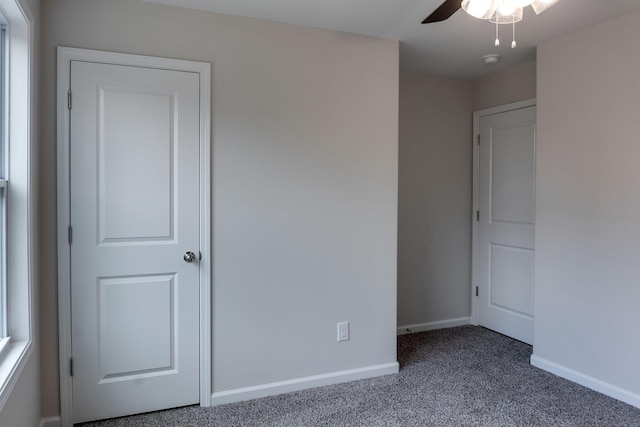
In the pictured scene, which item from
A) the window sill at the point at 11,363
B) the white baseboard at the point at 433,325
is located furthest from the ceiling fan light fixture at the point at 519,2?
the white baseboard at the point at 433,325

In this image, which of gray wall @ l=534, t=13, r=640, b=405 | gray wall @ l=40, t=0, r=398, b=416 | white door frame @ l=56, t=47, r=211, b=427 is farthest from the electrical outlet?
white door frame @ l=56, t=47, r=211, b=427

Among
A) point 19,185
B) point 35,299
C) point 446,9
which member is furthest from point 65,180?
point 446,9

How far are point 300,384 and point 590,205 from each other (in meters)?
2.21

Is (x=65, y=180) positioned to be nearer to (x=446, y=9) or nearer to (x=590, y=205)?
(x=446, y=9)

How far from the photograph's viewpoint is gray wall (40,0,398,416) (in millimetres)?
2285

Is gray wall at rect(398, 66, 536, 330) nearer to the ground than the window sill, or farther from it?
farther from it

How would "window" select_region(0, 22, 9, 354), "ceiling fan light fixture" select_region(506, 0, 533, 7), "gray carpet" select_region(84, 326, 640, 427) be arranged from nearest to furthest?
1. "ceiling fan light fixture" select_region(506, 0, 533, 7)
2. "window" select_region(0, 22, 9, 354)
3. "gray carpet" select_region(84, 326, 640, 427)

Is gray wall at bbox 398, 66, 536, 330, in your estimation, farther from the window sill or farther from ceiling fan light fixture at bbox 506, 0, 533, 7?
the window sill

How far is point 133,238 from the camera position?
2.36m

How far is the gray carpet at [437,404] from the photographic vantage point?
7.64ft

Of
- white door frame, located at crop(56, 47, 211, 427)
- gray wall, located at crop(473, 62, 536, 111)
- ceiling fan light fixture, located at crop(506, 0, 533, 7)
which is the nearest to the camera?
ceiling fan light fixture, located at crop(506, 0, 533, 7)

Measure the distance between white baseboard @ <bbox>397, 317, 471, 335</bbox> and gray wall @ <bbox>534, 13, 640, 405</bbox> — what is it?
3.24 ft

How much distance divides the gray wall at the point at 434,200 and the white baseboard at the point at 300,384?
35.9 inches

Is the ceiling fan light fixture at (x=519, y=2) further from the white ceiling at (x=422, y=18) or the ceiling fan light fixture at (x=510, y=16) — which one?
the white ceiling at (x=422, y=18)
